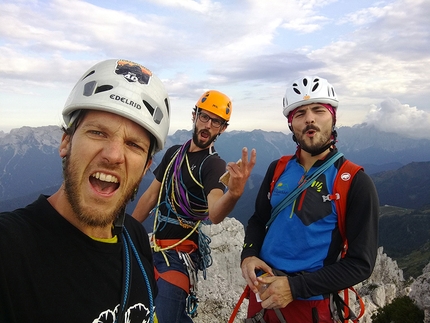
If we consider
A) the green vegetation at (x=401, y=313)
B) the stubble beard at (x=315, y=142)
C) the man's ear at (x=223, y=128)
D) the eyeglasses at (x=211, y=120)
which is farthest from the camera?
the green vegetation at (x=401, y=313)

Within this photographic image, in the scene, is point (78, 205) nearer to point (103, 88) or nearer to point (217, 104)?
point (103, 88)

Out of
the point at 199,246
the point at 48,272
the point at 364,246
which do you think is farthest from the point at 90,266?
the point at 199,246

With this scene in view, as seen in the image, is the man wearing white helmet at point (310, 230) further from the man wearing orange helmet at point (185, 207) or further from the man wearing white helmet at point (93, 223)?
the man wearing white helmet at point (93, 223)

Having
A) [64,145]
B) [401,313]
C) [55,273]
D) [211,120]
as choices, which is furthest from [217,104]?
[401,313]

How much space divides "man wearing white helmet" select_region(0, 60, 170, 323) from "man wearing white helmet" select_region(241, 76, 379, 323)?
2026 millimetres

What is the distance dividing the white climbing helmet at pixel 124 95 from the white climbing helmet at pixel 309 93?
273cm

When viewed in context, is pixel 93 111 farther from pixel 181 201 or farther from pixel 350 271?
pixel 350 271

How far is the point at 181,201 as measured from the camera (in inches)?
216

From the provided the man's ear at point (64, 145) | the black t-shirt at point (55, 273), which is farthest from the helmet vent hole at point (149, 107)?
the black t-shirt at point (55, 273)

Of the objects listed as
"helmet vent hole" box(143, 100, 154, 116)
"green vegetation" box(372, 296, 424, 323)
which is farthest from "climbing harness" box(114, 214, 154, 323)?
"green vegetation" box(372, 296, 424, 323)

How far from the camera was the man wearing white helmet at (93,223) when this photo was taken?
5.98 feet

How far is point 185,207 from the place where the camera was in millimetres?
5453

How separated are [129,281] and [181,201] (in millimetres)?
3054

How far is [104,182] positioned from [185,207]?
309cm
